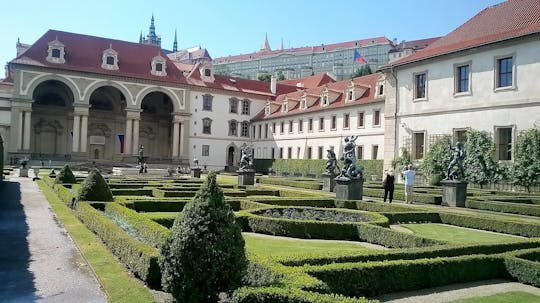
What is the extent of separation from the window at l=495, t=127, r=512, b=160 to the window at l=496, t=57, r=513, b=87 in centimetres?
248

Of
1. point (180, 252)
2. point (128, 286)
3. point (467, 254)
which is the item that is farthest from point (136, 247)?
point (467, 254)

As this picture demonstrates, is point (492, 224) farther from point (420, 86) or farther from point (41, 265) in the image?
point (420, 86)

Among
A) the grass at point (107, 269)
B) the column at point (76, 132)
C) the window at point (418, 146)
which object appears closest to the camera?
the grass at point (107, 269)

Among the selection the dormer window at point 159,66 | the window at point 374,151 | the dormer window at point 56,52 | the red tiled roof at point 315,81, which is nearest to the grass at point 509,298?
the window at point 374,151

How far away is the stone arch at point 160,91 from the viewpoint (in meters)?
54.9

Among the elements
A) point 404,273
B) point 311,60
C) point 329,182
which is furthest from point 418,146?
point 311,60

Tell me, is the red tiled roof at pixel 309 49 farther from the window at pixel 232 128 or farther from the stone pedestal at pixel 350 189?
the stone pedestal at pixel 350 189

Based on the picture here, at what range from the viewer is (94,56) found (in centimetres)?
5450

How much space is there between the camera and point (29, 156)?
160 ft

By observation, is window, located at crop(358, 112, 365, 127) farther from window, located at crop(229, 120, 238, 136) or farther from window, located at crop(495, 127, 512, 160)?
window, located at crop(229, 120, 238, 136)

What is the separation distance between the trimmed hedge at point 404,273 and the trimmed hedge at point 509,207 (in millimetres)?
9906

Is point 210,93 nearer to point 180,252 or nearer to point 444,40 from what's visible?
point 444,40

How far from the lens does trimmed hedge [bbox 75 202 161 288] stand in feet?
23.6

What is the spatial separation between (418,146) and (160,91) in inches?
1339
